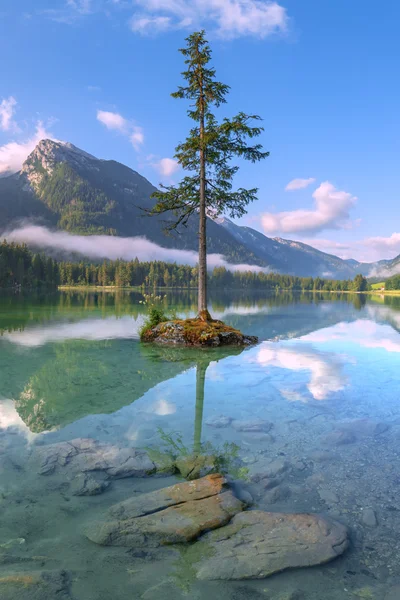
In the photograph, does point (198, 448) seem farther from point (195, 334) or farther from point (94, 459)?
point (195, 334)

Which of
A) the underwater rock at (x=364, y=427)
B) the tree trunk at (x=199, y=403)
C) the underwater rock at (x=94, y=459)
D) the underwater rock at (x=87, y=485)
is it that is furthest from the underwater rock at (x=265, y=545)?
the underwater rock at (x=364, y=427)

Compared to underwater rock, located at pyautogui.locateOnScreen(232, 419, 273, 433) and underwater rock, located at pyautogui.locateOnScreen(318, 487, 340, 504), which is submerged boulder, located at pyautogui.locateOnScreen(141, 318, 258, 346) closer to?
underwater rock, located at pyautogui.locateOnScreen(232, 419, 273, 433)

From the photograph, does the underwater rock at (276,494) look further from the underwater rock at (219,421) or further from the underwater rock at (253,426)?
the underwater rock at (219,421)

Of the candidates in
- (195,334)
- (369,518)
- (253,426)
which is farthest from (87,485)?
(195,334)

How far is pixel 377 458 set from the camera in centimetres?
746

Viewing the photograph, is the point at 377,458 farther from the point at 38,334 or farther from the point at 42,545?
the point at 38,334

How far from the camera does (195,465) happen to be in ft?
23.1

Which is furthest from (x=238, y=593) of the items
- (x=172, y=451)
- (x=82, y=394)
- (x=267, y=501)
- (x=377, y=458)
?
(x=82, y=394)

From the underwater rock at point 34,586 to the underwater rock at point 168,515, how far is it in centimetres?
80

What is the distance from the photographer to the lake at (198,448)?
419 centimetres

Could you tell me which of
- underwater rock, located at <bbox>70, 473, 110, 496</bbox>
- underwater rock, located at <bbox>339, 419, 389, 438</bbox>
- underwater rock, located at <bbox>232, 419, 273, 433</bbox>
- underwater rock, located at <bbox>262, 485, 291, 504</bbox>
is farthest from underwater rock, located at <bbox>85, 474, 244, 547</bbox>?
underwater rock, located at <bbox>339, 419, 389, 438</bbox>

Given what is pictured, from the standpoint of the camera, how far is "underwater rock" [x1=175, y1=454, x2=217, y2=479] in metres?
6.77

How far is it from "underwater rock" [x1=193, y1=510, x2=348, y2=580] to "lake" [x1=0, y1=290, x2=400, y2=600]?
0.13 m

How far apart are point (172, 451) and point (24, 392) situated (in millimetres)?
6121
